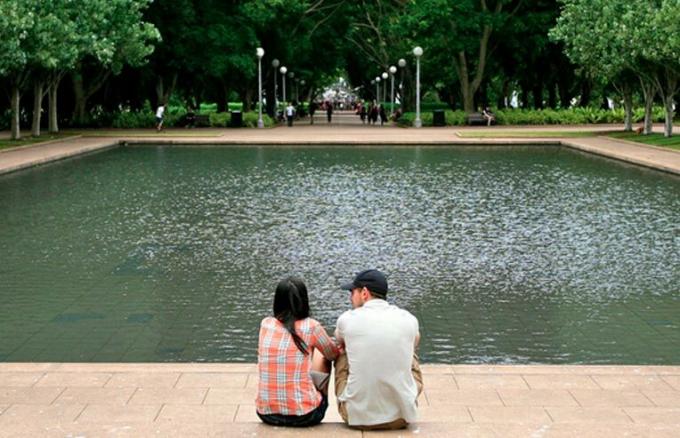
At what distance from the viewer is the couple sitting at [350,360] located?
5766mm

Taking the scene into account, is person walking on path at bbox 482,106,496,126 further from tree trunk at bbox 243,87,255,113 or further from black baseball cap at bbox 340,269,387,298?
black baseball cap at bbox 340,269,387,298

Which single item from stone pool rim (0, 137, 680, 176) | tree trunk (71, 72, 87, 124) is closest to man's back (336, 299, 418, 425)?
stone pool rim (0, 137, 680, 176)

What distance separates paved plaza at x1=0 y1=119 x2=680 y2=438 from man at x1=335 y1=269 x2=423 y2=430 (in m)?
0.12

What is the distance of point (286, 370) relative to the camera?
591cm

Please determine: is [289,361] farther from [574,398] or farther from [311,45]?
[311,45]

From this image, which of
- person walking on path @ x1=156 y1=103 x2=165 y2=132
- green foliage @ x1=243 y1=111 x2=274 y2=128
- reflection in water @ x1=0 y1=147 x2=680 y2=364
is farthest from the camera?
green foliage @ x1=243 y1=111 x2=274 y2=128

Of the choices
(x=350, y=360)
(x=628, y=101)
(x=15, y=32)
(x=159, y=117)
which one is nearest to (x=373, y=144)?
(x=628, y=101)

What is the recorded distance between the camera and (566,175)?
84.2 ft

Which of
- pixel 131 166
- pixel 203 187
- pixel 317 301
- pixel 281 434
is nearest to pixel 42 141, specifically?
pixel 131 166

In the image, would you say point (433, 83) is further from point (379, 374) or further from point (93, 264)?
point (379, 374)

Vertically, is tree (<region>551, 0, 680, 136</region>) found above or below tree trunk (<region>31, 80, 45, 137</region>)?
above

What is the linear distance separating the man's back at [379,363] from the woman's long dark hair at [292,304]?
252 mm

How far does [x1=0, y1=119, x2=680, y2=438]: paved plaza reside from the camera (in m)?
6.02

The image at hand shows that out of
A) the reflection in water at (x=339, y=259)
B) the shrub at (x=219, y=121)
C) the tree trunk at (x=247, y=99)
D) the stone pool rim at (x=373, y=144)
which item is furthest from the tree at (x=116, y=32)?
the tree trunk at (x=247, y=99)
